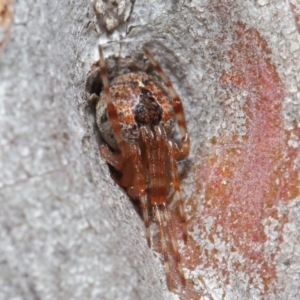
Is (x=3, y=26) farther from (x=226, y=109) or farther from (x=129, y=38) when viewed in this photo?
(x=226, y=109)

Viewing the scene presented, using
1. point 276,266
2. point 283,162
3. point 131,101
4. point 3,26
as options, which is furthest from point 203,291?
point 3,26

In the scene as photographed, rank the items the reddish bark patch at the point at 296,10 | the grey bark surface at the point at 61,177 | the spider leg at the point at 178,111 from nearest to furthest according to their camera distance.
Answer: the grey bark surface at the point at 61,177 < the reddish bark patch at the point at 296,10 < the spider leg at the point at 178,111

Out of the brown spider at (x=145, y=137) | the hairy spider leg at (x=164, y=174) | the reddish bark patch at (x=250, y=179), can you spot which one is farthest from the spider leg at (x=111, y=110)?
the reddish bark patch at (x=250, y=179)

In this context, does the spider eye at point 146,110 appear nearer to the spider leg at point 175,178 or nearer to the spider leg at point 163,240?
the spider leg at point 175,178

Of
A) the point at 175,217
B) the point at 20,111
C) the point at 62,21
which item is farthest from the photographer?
the point at 175,217

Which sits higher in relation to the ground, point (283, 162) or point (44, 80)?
point (44, 80)

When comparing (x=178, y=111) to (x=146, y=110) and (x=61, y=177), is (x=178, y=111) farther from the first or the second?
(x=61, y=177)

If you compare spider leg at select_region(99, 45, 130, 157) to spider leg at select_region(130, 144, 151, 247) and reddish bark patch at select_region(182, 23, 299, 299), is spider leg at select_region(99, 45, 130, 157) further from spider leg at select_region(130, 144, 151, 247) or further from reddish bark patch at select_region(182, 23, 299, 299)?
reddish bark patch at select_region(182, 23, 299, 299)
